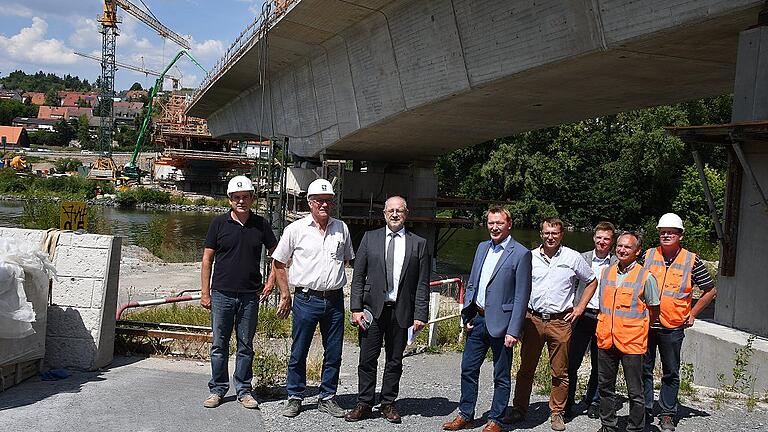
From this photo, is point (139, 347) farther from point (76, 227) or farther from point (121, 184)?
point (121, 184)

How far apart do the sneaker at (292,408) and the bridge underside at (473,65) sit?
20.7 feet

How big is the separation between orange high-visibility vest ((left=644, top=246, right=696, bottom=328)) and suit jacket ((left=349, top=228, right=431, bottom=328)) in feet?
6.20

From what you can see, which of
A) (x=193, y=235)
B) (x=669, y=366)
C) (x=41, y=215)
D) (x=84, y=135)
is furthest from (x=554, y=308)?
(x=84, y=135)

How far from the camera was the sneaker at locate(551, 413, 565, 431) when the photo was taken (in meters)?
5.27

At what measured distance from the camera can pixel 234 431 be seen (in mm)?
4875

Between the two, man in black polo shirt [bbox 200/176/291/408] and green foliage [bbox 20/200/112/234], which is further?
green foliage [bbox 20/200/112/234]

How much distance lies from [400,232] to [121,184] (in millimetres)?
65152

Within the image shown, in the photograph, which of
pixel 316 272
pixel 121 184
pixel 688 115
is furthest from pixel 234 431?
pixel 121 184

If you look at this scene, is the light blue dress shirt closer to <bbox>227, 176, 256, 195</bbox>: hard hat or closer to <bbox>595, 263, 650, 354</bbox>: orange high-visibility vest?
<bbox>595, 263, 650, 354</bbox>: orange high-visibility vest

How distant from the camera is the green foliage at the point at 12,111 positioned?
520 ft

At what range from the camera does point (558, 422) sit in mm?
5293

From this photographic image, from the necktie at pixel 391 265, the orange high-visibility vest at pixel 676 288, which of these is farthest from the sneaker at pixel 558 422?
the necktie at pixel 391 265

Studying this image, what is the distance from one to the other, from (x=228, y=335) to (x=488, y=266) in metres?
2.25

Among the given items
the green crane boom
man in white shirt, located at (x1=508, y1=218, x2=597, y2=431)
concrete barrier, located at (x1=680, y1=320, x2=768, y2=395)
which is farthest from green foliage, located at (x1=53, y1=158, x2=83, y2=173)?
man in white shirt, located at (x1=508, y1=218, x2=597, y2=431)
